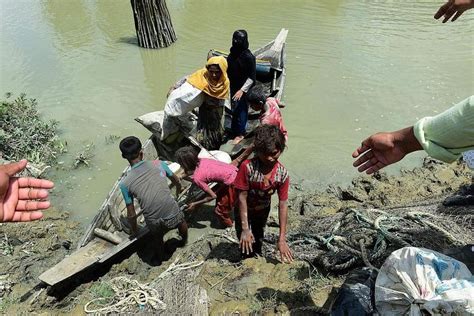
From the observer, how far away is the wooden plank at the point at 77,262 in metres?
4.09

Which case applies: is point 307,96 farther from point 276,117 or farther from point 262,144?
point 262,144

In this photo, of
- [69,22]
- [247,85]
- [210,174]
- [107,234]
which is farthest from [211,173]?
[69,22]

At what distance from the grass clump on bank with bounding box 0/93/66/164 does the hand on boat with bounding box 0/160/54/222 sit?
376 cm

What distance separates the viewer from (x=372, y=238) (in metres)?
3.66

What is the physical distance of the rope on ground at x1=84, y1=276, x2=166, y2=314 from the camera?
348 cm

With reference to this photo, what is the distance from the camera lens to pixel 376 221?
12.4ft

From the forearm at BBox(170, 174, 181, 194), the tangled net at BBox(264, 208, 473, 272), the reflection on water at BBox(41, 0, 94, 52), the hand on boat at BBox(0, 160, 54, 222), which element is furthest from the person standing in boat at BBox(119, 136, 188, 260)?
the reflection on water at BBox(41, 0, 94, 52)

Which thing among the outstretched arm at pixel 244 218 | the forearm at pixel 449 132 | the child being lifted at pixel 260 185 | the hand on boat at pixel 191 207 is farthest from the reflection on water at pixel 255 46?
the forearm at pixel 449 132

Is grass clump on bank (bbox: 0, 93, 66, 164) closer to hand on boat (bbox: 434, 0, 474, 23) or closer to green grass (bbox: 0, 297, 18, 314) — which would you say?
green grass (bbox: 0, 297, 18, 314)

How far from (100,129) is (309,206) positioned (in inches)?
170

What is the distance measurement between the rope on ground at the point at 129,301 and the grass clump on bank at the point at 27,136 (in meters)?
3.72

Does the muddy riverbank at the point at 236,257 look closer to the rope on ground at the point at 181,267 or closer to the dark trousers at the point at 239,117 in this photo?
the rope on ground at the point at 181,267

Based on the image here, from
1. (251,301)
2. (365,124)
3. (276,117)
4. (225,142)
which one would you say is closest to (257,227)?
(251,301)

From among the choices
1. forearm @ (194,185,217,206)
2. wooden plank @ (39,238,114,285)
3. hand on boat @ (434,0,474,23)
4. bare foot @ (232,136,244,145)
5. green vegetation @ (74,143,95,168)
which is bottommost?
green vegetation @ (74,143,95,168)
